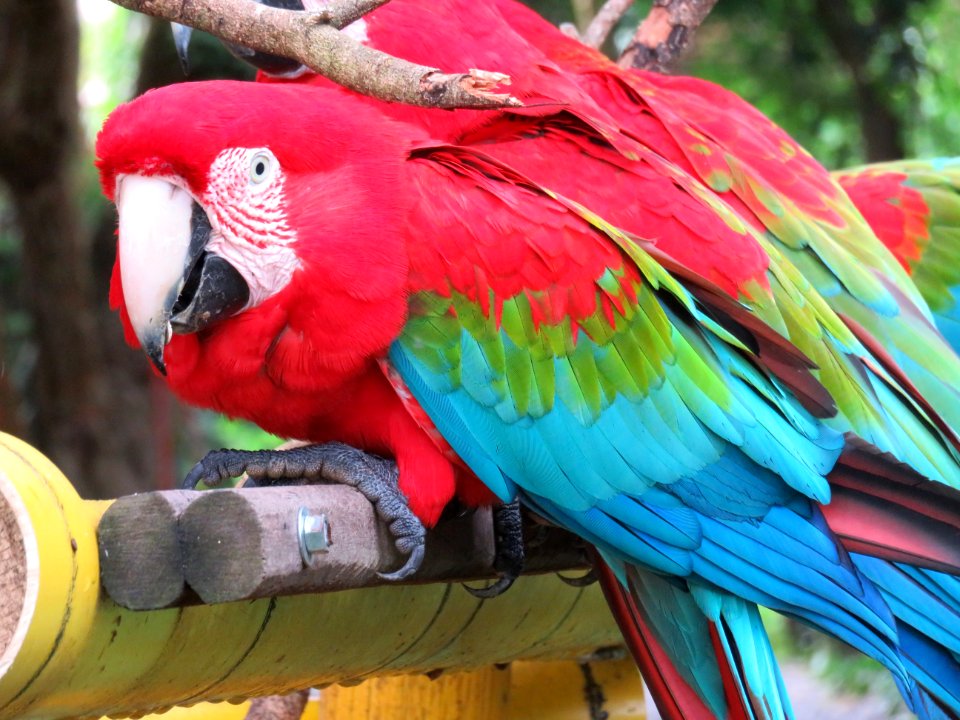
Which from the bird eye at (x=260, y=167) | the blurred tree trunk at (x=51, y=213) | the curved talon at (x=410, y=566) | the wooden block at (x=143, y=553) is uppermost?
the bird eye at (x=260, y=167)

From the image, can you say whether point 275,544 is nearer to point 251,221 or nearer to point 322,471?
point 322,471

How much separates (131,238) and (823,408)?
90cm

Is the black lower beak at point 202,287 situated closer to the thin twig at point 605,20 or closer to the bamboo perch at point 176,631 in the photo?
the bamboo perch at point 176,631

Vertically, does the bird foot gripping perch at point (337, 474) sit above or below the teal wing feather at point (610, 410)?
below

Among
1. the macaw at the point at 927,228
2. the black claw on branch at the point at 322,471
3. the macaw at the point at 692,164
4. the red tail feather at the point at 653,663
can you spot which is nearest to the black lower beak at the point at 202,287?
the black claw on branch at the point at 322,471

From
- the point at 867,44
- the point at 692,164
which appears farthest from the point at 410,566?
the point at 867,44

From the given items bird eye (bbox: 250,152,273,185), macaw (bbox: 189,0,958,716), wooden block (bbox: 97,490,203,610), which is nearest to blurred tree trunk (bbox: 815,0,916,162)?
macaw (bbox: 189,0,958,716)

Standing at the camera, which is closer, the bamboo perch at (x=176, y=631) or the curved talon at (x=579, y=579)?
the bamboo perch at (x=176, y=631)

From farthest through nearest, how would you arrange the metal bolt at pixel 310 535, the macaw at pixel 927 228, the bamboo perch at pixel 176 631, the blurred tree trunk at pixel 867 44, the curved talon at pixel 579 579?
the blurred tree trunk at pixel 867 44
the macaw at pixel 927 228
the curved talon at pixel 579 579
the metal bolt at pixel 310 535
the bamboo perch at pixel 176 631

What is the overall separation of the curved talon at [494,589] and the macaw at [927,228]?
1295 mm

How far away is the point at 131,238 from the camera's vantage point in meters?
1.37

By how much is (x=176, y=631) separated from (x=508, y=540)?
20.0 inches

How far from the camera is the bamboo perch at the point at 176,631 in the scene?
3.43ft

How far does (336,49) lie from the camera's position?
1.17 meters
